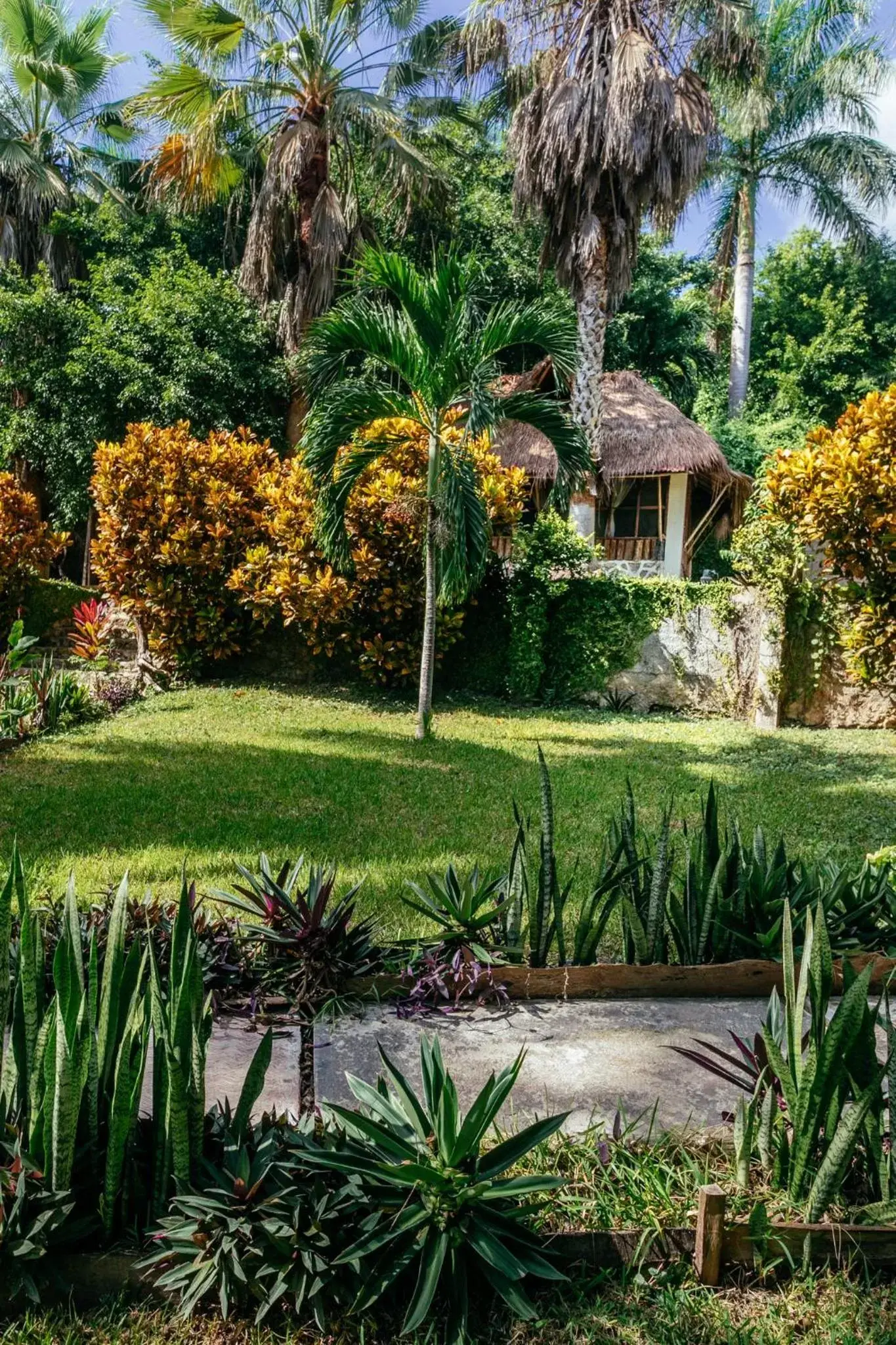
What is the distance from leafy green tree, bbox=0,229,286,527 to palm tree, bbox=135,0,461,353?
1.74 metres

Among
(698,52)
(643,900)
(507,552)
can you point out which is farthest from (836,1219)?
(698,52)

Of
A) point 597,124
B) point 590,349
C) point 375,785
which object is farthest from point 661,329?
point 375,785

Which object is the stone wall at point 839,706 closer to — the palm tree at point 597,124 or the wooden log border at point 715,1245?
the palm tree at point 597,124

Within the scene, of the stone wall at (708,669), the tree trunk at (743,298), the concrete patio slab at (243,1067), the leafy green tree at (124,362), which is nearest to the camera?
the concrete patio slab at (243,1067)

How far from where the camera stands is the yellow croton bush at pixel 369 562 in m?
11.1

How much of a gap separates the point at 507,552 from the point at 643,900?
10476 millimetres

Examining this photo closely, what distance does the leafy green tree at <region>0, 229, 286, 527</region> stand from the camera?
16.4 meters

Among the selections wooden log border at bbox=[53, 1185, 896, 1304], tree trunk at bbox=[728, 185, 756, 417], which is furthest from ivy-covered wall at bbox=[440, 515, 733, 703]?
tree trunk at bbox=[728, 185, 756, 417]

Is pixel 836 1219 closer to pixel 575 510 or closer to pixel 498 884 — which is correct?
pixel 498 884

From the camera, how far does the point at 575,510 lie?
49.6 ft

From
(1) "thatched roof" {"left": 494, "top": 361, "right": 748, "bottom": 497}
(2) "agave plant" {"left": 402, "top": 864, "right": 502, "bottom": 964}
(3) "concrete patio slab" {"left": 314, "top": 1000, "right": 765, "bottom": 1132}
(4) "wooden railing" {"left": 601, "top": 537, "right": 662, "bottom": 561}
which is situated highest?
(1) "thatched roof" {"left": 494, "top": 361, "right": 748, "bottom": 497}

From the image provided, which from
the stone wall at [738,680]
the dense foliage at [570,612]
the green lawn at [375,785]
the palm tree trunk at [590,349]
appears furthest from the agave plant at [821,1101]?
the palm tree trunk at [590,349]

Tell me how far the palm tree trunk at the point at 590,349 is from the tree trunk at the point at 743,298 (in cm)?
1033

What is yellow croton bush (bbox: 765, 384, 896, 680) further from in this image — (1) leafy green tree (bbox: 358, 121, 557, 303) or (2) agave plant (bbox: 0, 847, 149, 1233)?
(1) leafy green tree (bbox: 358, 121, 557, 303)
